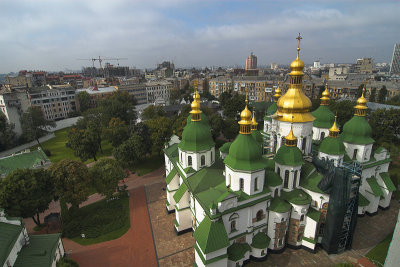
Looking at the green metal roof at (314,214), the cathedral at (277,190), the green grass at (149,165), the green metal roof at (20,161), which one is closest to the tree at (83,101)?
the green metal roof at (20,161)

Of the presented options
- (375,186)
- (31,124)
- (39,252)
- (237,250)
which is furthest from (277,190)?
(31,124)

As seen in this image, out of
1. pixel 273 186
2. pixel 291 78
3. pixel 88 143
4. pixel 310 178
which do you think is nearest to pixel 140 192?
pixel 88 143

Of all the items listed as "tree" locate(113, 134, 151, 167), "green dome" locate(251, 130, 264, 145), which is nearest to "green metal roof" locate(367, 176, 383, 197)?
"green dome" locate(251, 130, 264, 145)

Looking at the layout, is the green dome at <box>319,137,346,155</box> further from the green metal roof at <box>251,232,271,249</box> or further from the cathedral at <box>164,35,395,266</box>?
the green metal roof at <box>251,232,271,249</box>

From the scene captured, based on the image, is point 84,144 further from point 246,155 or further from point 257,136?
point 246,155

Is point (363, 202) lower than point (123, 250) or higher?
higher

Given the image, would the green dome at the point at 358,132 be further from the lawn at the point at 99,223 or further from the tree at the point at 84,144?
the tree at the point at 84,144

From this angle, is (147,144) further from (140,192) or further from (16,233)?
(16,233)
